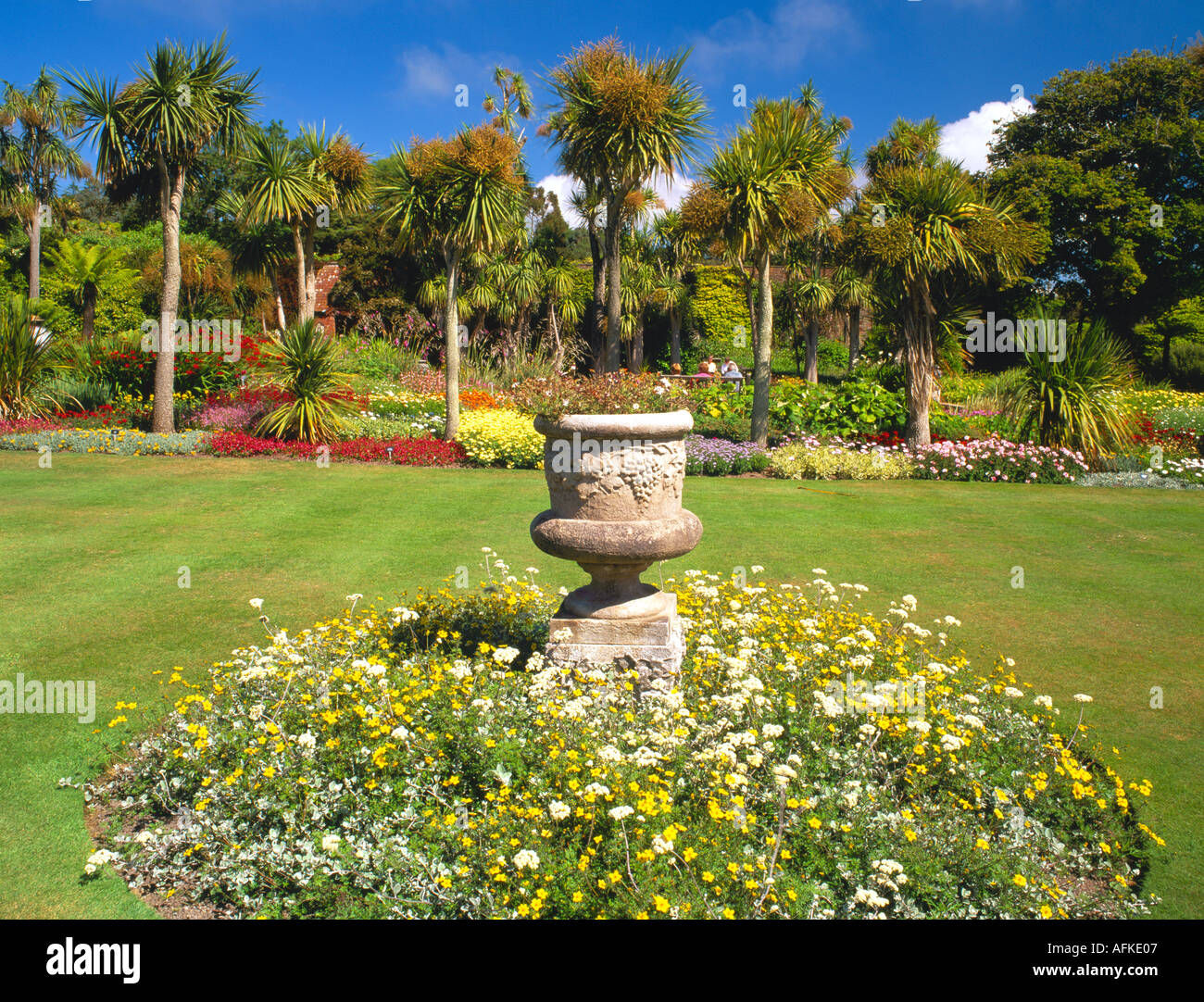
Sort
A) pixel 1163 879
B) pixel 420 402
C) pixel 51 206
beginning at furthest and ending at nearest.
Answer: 1. pixel 51 206
2. pixel 420 402
3. pixel 1163 879

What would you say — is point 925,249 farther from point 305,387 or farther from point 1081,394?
point 305,387

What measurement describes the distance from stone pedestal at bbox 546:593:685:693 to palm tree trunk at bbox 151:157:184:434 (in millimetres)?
12916

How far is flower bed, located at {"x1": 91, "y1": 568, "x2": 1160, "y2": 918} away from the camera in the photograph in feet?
10.3

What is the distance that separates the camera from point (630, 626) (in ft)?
15.4

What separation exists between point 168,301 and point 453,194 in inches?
217

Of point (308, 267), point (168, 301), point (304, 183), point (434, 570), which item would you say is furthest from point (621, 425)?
point (308, 267)

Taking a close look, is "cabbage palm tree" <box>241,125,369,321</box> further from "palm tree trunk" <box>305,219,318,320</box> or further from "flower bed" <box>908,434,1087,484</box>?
"flower bed" <box>908,434,1087,484</box>

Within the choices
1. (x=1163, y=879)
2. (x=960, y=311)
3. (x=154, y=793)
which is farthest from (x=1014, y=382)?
(x=154, y=793)

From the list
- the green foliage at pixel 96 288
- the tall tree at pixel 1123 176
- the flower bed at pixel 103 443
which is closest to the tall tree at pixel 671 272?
the tall tree at pixel 1123 176

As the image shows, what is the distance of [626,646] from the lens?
15.5 feet

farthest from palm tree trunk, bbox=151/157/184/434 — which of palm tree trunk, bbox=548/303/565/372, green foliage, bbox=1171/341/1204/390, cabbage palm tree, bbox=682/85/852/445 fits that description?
green foliage, bbox=1171/341/1204/390

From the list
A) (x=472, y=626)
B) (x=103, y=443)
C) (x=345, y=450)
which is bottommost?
(x=472, y=626)

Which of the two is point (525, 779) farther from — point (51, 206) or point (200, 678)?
point (51, 206)
